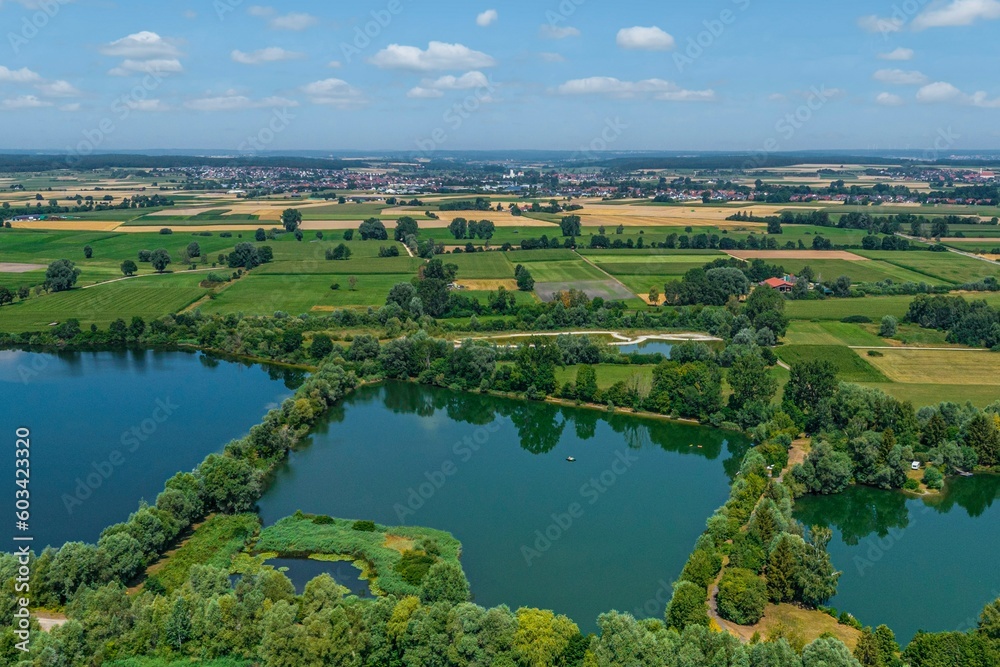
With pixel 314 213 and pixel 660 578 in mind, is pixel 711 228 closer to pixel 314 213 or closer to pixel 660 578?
pixel 314 213

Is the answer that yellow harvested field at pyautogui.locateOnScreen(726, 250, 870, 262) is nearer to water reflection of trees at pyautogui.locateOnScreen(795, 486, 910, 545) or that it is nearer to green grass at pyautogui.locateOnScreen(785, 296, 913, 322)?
green grass at pyautogui.locateOnScreen(785, 296, 913, 322)

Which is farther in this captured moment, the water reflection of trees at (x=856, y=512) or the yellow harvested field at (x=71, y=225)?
the yellow harvested field at (x=71, y=225)

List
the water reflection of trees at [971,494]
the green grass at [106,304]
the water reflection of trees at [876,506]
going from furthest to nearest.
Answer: the green grass at [106,304] < the water reflection of trees at [971,494] < the water reflection of trees at [876,506]

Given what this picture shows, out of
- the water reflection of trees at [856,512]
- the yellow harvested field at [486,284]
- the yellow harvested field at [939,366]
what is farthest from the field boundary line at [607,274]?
the water reflection of trees at [856,512]

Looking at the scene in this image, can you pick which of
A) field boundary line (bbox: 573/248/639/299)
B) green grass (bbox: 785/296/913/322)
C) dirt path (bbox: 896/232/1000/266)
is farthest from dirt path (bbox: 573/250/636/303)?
dirt path (bbox: 896/232/1000/266)

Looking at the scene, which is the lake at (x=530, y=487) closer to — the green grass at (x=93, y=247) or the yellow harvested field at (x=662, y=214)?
the green grass at (x=93, y=247)

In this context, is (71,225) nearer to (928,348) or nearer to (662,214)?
(662,214)
